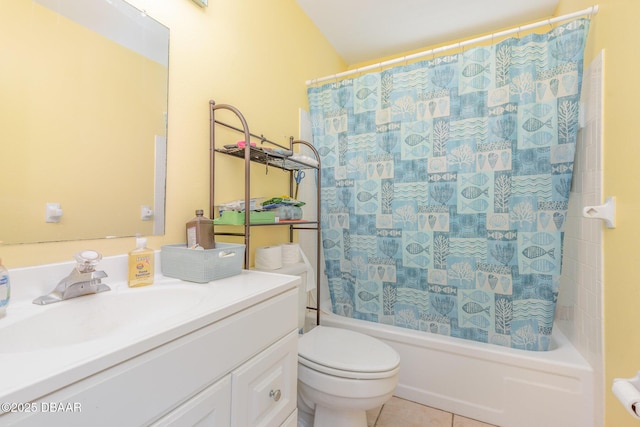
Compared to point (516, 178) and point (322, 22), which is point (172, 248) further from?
point (322, 22)

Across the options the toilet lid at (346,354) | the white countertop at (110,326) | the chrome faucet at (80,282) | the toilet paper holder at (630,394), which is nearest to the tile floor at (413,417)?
the toilet lid at (346,354)

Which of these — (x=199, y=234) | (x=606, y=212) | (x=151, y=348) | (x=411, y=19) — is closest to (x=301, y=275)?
(x=199, y=234)

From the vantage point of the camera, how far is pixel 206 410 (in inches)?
23.2

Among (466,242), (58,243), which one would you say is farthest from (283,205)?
(466,242)

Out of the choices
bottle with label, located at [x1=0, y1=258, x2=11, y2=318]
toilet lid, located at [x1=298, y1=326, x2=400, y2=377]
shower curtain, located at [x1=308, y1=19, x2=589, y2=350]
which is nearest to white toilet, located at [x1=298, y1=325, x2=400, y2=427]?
toilet lid, located at [x1=298, y1=326, x2=400, y2=377]

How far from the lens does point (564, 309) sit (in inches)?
60.7

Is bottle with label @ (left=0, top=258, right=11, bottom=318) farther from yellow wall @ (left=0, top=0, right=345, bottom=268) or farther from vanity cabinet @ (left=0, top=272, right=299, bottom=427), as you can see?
vanity cabinet @ (left=0, top=272, right=299, bottom=427)

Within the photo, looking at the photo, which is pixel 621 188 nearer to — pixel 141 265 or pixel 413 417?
pixel 413 417

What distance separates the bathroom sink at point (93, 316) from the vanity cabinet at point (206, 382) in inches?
3.4

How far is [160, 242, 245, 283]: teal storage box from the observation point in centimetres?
87

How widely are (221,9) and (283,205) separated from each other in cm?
91

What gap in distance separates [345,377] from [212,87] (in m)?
1.29

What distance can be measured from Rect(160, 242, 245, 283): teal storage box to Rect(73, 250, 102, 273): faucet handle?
210mm

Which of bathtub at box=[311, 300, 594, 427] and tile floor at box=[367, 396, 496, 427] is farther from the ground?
bathtub at box=[311, 300, 594, 427]
